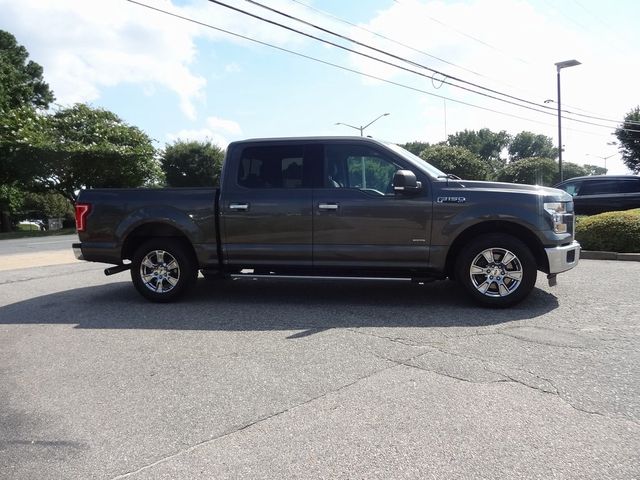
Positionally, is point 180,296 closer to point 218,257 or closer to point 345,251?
point 218,257

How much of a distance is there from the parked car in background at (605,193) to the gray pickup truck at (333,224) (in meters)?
9.28

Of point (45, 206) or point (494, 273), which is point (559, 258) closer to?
point (494, 273)

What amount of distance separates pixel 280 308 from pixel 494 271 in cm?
262

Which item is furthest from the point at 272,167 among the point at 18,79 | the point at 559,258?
the point at 18,79

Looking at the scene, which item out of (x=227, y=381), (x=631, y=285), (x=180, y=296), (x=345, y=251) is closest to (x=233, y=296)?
(x=180, y=296)

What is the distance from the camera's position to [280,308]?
6195 millimetres

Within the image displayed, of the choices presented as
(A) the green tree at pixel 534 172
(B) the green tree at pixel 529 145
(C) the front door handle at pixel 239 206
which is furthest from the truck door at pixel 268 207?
(B) the green tree at pixel 529 145

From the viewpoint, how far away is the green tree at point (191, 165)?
5566 centimetres

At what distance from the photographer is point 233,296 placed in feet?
22.9

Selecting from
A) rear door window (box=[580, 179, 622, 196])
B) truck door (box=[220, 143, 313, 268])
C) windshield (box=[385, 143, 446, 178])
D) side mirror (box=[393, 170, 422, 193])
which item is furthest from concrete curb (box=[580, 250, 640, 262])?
truck door (box=[220, 143, 313, 268])

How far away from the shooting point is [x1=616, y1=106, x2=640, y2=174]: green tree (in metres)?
39.7

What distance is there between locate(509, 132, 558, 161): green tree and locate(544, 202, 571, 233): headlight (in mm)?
109915

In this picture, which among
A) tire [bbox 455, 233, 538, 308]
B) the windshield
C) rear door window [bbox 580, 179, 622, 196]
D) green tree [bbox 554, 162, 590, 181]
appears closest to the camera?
tire [bbox 455, 233, 538, 308]

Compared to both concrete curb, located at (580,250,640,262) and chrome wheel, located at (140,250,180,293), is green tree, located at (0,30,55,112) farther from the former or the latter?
concrete curb, located at (580,250,640,262)
